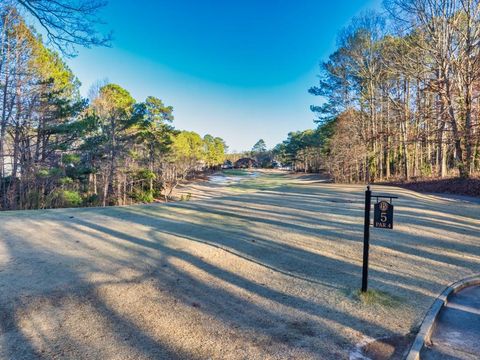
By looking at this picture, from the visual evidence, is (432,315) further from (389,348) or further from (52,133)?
(52,133)

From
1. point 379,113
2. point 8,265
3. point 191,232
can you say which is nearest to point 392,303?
point 191,232

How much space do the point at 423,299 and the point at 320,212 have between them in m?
4.79

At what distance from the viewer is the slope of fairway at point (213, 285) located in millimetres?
2029

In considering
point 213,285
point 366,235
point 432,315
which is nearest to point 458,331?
point 432,315

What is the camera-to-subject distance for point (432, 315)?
7.82 feet

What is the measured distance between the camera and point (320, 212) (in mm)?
7520

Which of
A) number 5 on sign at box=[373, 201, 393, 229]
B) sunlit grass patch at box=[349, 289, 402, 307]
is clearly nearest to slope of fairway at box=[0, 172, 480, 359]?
sunlit grass patch at box=[349, 289, 402, 307]

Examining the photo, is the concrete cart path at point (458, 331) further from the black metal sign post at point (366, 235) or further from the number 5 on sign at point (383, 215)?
the number 5 on sign at point (383, 215)

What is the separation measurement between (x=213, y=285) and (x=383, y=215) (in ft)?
6.93

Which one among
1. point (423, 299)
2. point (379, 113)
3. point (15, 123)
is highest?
point (379, 113)

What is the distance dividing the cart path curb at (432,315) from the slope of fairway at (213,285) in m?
0.10

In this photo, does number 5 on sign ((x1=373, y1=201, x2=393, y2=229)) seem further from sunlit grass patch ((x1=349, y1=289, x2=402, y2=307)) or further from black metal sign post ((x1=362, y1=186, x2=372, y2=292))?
sunlit grass patch ((x1=349, y1=289, x2=402, y2=307))

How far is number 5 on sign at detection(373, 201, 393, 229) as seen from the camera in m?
2.74

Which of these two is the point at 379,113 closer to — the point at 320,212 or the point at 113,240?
the point at 320,212
